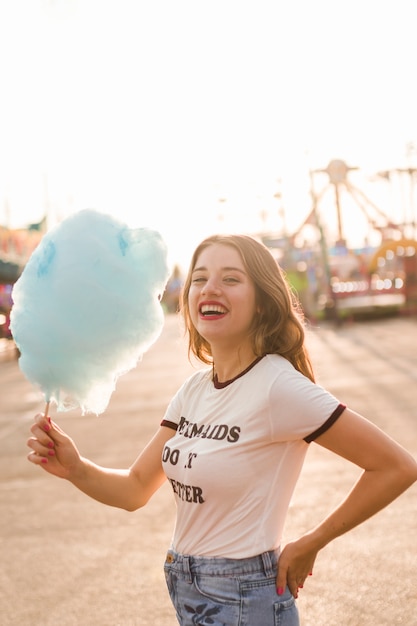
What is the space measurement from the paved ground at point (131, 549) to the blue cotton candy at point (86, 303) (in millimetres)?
638

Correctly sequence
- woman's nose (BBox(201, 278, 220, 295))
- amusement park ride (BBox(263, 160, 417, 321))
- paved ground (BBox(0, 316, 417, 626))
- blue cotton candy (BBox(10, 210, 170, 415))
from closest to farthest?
woman's nose (BBox(201, 278, 220, 295)), blue cotton candy (BBox(10, 210, 170, 415)), paved ground (BBox(0, 316, 417, 626)), amusement park ride (BBox(263, 160, 417, 321))

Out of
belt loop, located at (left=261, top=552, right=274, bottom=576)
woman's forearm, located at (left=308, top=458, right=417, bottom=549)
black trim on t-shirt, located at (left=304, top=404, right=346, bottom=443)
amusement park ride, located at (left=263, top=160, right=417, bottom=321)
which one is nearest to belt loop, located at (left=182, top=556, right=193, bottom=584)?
belt loop, located at (left=261, top=552, right=274, bottom=576)

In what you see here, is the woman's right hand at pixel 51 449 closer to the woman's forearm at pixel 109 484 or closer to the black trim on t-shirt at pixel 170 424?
the woman's forearm at pixel 109 484

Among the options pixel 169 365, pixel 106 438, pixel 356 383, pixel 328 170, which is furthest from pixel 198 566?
pixel 328 170

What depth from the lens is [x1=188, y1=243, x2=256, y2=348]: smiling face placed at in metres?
2.07

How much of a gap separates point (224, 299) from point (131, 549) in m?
2.76

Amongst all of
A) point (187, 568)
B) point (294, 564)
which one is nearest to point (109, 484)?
point (187, 568)

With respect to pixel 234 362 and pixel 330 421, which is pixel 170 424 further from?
pixel 330 421

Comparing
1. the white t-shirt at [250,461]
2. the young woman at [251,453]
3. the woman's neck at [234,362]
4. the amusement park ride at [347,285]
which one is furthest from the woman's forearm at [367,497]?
the amusement park ride at [347,285]

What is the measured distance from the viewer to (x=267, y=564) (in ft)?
6.31

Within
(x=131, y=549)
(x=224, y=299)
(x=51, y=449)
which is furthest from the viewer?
(x=131, y=549)

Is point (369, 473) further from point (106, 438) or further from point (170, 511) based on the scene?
point (106, 438)

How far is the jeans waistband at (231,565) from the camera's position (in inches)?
75.0

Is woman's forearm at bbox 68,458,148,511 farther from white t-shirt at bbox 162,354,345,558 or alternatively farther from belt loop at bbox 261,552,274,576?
belt loop at bbox 261,552,274,576
